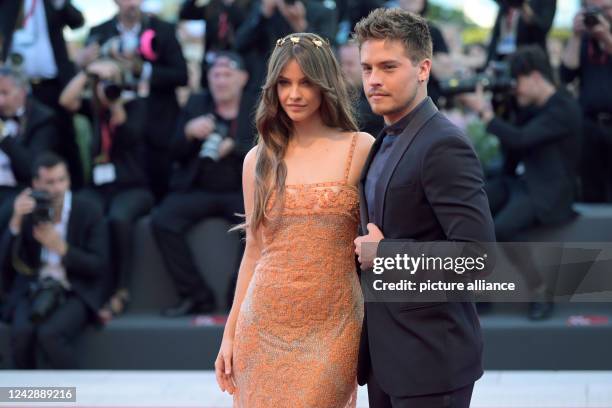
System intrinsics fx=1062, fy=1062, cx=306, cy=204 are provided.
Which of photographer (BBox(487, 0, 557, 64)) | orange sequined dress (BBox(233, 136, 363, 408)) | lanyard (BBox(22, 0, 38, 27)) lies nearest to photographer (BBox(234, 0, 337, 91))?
photographer (BBox(487, 0, 557, 64))

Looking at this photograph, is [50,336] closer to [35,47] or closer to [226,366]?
[35,47]

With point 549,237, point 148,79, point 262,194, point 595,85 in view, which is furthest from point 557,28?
point 262,194

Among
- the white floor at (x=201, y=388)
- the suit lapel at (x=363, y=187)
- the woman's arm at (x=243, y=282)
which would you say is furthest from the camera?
the white floor at (x=201, y=388)

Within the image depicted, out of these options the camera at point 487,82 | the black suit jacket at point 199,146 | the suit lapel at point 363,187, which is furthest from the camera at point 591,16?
the suit lapel at point 363,187

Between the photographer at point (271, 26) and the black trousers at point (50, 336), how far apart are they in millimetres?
1895

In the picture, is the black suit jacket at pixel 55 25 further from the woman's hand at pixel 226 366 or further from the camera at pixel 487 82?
the woman's hand at pixel 226 366

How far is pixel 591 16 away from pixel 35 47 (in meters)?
3.83

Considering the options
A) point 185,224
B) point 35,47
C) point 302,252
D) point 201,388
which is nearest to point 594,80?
point 185,224

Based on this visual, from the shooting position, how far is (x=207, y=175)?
6867 mm

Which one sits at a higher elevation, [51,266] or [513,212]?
[513,212]

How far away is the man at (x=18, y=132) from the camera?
23.0 feet

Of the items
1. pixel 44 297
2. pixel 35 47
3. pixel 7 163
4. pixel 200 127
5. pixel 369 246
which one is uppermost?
pixel 369 246

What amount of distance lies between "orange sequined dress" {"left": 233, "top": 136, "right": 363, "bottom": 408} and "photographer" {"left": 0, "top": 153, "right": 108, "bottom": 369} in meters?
3.37

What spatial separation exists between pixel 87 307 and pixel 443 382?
4.18m
